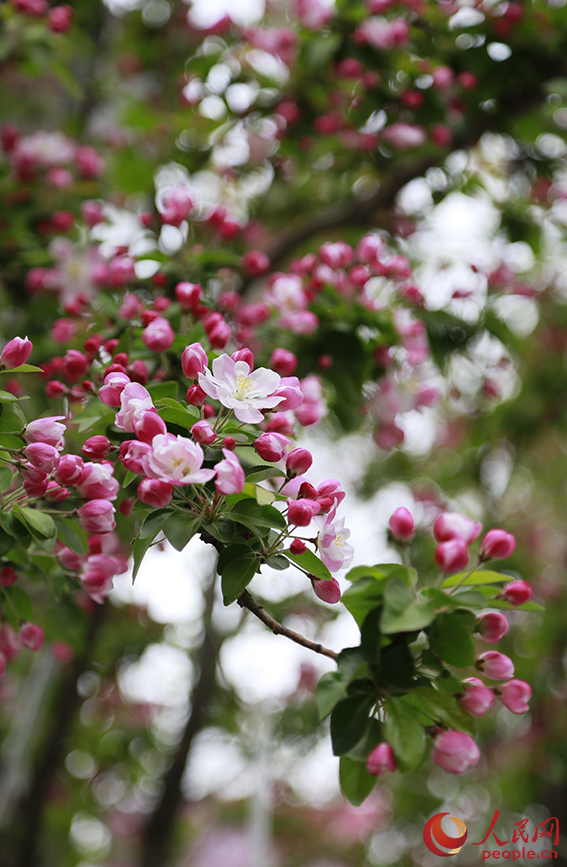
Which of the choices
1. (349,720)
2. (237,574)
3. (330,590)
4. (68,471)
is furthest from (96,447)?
(349,720)

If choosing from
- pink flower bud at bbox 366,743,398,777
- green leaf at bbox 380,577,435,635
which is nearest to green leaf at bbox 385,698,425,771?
pink flower bud at bbox 366,743,398,777

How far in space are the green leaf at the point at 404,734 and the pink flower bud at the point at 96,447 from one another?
1.62 feet

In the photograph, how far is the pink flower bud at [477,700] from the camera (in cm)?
82

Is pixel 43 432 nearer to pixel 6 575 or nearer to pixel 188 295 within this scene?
pixel 6 575

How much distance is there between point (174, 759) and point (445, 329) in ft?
8.65

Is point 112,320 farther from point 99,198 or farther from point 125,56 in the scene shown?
point 125,56

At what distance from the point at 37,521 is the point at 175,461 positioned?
9.8 inches

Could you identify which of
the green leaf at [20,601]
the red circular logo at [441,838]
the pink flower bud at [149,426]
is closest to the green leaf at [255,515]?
the pink flower bud at [149,426]

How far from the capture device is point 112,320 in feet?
4.69

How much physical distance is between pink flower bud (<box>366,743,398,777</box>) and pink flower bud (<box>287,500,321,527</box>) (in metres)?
0.27

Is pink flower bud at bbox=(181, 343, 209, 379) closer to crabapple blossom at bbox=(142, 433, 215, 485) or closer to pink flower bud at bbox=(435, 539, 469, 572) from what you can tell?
crabapple blossom at bbox=(142, 433, 215, 485)

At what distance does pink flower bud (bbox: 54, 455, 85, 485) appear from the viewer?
35.5 inches

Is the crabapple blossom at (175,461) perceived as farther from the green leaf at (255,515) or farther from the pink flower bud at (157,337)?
the pink flower bud at (157,337)

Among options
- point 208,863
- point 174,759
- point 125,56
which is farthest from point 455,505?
point 208,863
